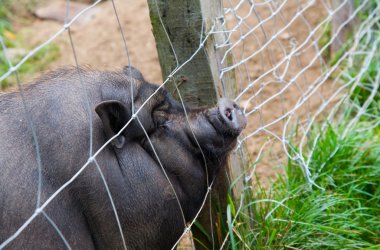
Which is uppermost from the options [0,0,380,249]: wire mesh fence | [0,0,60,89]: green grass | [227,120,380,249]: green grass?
[0,0,60,89]: green grass

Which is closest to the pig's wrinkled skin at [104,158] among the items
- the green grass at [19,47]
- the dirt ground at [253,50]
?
the dirt ground at [253,50]

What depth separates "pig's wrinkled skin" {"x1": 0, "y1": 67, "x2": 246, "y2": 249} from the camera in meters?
2.39

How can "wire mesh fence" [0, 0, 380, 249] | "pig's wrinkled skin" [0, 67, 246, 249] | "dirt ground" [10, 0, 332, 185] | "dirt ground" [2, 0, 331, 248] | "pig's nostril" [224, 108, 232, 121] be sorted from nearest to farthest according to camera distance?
"pig's wrinkled skin" [0, 67, 246, 249]
"pig's nostril" [224, 108, 232, 121]
"wire mesh fence" [0, 0, 380, 249]
"dirt ground" [2, 0, 331, 248]
"dirt ground" [10, 0, 332, 185]

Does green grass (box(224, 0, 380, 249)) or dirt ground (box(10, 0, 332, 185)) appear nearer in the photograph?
green grass (box(224, 0, 380, 249))

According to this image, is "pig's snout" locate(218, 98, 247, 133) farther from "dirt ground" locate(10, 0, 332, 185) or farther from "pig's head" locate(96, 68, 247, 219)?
"dirt ground" locate(10, 0, 332, 185)

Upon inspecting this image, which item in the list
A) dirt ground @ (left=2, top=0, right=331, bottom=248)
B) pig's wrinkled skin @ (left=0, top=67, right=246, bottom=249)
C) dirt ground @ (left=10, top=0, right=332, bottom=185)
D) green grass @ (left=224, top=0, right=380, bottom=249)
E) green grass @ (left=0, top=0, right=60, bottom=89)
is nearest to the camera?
pig's wrinkled skin @ (left=0, top=67, right=246, bottom=249)

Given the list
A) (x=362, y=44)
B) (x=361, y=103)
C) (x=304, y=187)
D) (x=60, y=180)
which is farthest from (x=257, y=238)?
(x=362, y=44)

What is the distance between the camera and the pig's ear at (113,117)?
2.45 metres

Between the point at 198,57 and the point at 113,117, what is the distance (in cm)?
59

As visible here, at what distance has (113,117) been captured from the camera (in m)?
2.51

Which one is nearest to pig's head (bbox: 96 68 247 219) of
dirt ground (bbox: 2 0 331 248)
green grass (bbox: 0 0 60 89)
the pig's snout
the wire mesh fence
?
the pig's snout

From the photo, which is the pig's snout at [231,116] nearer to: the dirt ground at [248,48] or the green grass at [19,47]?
the dirt ground at [248,48]

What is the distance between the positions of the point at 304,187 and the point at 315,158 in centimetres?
36

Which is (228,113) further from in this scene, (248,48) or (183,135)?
(248,48)
